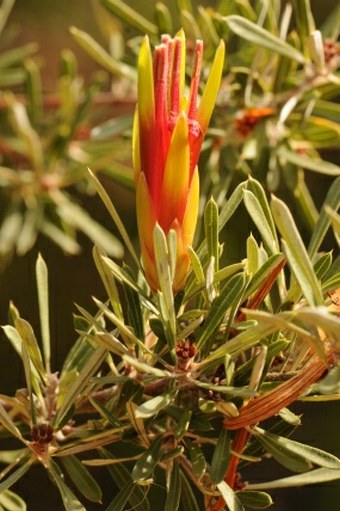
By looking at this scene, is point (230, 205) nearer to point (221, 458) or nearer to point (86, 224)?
point (221, 458)

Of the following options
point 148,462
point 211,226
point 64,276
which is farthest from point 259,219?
point 64,276

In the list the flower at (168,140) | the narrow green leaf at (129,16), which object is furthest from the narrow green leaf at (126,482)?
the narrow green leaf at (129,16)

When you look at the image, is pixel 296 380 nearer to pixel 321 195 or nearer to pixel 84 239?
pixel 321 195

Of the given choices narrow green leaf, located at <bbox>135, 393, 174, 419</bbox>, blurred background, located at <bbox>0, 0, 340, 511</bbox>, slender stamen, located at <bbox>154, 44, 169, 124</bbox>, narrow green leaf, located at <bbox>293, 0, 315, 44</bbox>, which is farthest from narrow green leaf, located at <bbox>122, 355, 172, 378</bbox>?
blurred background, located at <bbox>0, 0, 340, 511</bbox>

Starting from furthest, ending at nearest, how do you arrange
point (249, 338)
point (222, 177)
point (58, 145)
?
point (58, 145) < point (222, 177) < point (249, 338)

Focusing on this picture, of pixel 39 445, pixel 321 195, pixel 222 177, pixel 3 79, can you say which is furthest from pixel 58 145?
pixel 39 445

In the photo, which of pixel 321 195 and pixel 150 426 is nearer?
pixel 150 426

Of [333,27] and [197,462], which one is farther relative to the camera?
[333,27]
